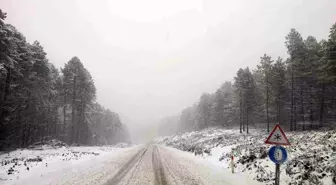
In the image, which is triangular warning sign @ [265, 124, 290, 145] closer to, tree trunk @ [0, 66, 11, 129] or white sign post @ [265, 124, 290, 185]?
white sign post @ [265, 124, 290, 185]

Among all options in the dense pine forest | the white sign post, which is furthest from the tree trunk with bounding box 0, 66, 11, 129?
the white sign post

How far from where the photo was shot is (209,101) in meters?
71.6

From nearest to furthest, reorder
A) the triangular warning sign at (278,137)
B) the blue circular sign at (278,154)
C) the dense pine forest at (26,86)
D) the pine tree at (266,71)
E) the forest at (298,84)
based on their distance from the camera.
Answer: the blue circular sign at (278,154) < the triangular warning sign at (278,137) < the dense pine forest at (26,86) < the forest at (298,84) < the pine tree at (266,71)

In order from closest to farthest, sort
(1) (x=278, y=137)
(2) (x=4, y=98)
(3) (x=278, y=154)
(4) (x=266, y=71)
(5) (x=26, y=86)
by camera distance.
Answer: (3) (x=278, y=154) < (1) (x=278, y=137) < (2) (x=4, y=98) < (5) (x=26, y=86) < (4) (x=266, y=71)

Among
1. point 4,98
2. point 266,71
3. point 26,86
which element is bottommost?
point 4,98

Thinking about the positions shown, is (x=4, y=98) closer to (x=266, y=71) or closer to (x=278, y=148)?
(x=278, y=148)

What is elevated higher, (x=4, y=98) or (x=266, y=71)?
(x=266, y=71)

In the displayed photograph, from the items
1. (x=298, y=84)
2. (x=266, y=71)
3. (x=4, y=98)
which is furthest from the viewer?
(x=266, y=71)

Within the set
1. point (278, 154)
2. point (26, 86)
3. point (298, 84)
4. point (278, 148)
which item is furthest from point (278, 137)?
point (298, 84)

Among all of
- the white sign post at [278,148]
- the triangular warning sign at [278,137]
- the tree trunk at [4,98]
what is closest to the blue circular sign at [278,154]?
the white sign post at [278,148]

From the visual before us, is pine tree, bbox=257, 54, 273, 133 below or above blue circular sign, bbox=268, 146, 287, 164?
above

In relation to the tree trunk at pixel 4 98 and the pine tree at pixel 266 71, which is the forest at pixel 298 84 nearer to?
the pine tree at pixel 266 71

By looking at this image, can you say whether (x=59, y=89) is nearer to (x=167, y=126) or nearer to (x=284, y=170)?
(x=284, y=170)

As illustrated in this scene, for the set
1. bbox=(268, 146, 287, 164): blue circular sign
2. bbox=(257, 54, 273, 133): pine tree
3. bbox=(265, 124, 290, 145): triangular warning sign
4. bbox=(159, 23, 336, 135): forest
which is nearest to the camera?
bbox=(268, 146, 287, 164): blue circular sign
